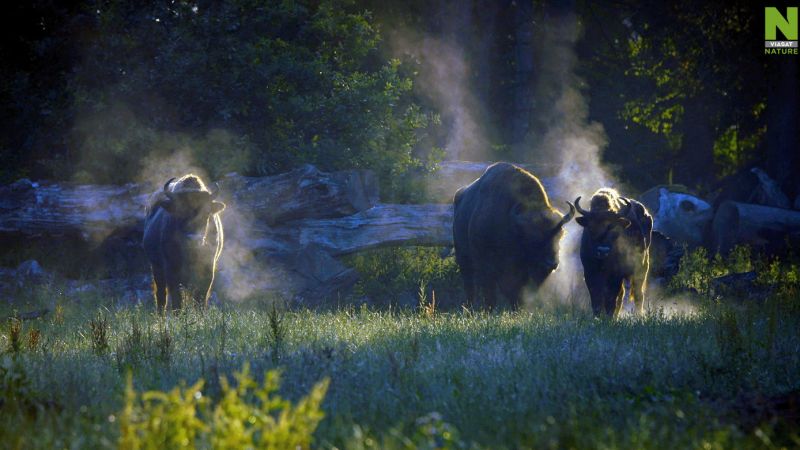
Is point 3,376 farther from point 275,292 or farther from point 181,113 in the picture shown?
point 181,113

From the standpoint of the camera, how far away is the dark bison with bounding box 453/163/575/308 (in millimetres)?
13430

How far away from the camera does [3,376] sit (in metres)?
6.75

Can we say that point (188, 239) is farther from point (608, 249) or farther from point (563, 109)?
point (563, 109)

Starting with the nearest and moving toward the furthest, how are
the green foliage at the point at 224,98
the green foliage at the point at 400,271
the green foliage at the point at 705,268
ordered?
the green foliage at the point at 705,268
the green foliage at the point at 400,271
the green foliage at the point at 224,98

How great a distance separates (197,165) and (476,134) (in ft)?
53.5

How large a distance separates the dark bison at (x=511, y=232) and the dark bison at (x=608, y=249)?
406 millimetres

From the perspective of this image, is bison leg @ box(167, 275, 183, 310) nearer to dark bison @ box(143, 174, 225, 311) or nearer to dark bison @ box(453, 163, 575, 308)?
dark bison @ box(143, 174, 225, 311)

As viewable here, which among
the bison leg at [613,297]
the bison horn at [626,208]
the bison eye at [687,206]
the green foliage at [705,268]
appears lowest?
the green foliage at [705,268]

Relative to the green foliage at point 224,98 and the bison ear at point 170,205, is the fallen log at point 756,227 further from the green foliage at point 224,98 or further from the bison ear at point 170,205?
the bison ear at point 170,205

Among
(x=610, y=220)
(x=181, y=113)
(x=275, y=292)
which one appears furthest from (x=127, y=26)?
(x=610, y=220)

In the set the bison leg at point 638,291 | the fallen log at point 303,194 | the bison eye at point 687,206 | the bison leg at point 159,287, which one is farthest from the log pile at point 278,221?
the bison eye at point 687,206

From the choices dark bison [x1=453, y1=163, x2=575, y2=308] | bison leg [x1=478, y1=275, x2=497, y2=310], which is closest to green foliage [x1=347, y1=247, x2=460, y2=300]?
dark bison [x1=453, y1=163, x2=575, y2=308]

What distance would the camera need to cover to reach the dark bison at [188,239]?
1415 centimetres

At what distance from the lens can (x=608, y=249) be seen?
12.8m
